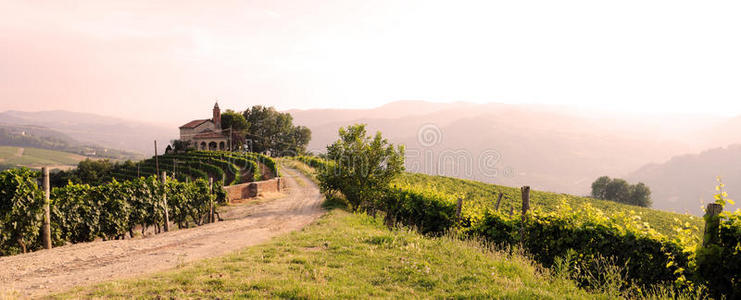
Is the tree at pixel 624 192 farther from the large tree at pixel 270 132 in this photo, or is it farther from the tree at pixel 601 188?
the large tree at pixel 270 132

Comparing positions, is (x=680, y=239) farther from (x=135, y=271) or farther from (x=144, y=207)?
(x=144, y=207)

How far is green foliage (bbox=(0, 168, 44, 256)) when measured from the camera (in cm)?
1108

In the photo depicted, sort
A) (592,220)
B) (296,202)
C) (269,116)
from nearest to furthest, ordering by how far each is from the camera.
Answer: (592,220)
(296,202)
(269,116)

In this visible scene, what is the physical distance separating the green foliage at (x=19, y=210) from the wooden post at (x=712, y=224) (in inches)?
740

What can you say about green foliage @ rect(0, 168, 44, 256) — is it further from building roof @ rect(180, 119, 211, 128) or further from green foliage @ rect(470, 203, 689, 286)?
building roof @ rect(180, 119, 211, 128)

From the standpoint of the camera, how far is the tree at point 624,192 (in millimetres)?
91250

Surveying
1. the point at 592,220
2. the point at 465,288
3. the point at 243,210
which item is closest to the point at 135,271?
the point at 465,288

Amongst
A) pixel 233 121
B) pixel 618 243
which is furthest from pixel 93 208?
pixel 233 121

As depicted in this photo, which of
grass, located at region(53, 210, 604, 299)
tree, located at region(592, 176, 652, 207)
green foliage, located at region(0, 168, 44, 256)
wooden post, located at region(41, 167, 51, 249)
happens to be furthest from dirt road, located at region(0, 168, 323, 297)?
tree, located at region(592, 176, 652, 207)

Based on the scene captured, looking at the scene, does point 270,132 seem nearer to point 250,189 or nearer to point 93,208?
point 250,189

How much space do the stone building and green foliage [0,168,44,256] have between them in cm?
7593

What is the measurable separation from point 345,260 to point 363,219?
9158 millimetres

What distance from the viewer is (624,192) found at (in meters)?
92.9

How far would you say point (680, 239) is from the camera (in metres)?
7.52
